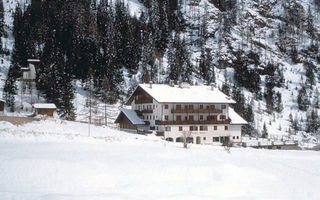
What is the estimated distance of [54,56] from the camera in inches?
3593

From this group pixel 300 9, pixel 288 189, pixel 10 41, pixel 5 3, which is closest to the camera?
pixel 288 189

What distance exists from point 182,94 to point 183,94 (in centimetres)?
20

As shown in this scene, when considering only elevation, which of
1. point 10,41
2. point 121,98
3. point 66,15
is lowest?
point 121,98

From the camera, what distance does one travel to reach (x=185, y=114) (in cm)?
6275

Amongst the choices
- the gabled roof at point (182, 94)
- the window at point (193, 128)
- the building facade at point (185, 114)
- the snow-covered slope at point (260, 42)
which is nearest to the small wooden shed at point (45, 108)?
the building facade at point (185, 114)

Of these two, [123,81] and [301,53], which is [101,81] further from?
[301,53]

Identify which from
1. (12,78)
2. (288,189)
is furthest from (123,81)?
(288,189)

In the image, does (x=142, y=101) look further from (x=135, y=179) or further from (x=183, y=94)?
(x=135, y=179)

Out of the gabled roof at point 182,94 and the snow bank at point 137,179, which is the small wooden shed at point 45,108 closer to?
the gabled roof at point 182,94

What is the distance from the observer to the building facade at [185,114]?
6038 centimetres

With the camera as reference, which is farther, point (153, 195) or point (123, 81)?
point (123, 81)

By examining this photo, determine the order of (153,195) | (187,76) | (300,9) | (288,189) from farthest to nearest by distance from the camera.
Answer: (300,9)
(187,76)
(288,189)
(153,195)

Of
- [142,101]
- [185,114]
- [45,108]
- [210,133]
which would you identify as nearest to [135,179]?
[45,108]

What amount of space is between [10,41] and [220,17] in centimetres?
9445
